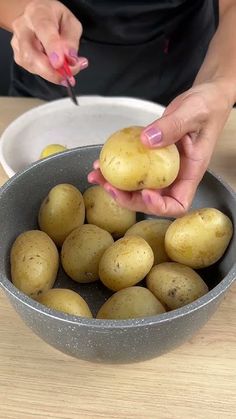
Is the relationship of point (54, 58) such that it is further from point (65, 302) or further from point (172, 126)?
point (65, 302)

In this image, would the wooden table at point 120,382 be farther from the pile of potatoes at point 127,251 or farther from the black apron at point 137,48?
the black apron at point 137,48

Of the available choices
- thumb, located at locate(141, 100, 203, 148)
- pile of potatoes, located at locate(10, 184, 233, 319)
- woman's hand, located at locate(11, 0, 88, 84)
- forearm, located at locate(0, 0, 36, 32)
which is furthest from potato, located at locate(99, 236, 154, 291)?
forearm, located at locate(0, 0, 36, 32)

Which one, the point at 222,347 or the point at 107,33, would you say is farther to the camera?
the point at 107,33

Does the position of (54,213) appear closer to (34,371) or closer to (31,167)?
(31,167)

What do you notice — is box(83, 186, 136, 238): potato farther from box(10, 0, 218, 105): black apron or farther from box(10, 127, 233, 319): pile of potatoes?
box(10, 0, 218, 105): black apron

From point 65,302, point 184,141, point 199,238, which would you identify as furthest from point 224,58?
point 65,302

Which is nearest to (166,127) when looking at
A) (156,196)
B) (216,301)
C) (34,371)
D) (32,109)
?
(156,196)
